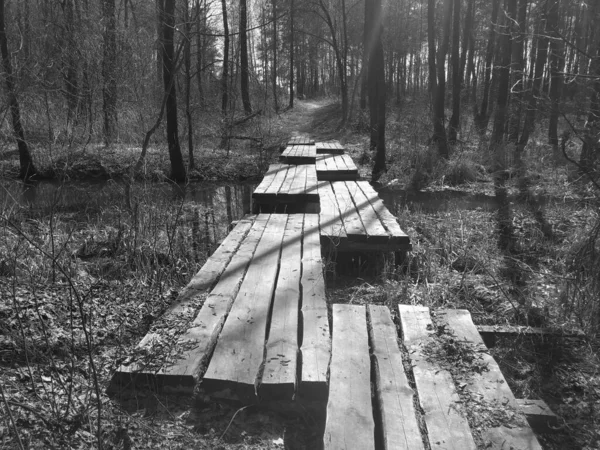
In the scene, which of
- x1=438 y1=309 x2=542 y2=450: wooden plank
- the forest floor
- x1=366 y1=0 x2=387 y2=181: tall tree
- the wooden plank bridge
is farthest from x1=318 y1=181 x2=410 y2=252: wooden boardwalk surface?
x1=366 y1=0 x2=387 y2=181: tall tree

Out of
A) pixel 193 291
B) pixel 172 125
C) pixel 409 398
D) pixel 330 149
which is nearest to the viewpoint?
pixel 409 398

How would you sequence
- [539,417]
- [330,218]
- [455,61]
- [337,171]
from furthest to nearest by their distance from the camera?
1. [455,61]
2. [337,171]
3. [330,218]
4. [539,417]

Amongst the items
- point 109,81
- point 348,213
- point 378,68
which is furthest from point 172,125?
point 348,213

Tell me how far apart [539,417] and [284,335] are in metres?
1.32

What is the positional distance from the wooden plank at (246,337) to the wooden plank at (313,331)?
0.22 metres

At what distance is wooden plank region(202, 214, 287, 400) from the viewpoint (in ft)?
7.37

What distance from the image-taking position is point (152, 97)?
38.6 ft

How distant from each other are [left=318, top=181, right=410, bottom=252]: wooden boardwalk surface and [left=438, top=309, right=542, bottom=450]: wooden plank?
5.61ft

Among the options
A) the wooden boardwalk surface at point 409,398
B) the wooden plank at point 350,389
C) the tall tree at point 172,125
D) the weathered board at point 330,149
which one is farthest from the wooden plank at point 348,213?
the tall tree at point 172,125

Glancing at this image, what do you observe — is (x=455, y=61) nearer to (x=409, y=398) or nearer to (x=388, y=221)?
(x=388, y=221)

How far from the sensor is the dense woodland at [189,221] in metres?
2.29

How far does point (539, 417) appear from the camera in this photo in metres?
2.37

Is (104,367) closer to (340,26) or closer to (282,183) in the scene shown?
(282,183)

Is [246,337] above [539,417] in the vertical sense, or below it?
above
